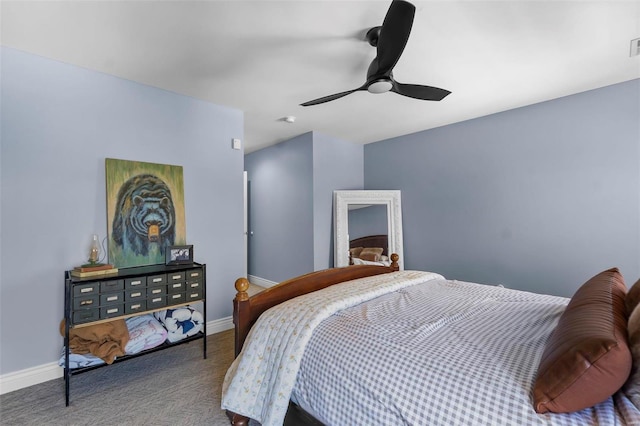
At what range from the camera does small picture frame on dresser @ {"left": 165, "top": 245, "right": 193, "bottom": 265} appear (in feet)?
8.77

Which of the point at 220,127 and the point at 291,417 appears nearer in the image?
the point at 291,417

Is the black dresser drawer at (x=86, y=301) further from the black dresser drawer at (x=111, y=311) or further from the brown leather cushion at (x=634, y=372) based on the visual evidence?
the brown leather cushion at (x=634, y=372)

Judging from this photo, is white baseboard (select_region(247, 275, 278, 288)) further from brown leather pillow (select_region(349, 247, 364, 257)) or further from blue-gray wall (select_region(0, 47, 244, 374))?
blue-gray wall (select_region(0, 47, 244, 374))

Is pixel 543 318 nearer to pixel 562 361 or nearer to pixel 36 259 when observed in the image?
pixel 562 361

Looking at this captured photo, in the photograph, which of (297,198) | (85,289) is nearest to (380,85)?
(85,289)

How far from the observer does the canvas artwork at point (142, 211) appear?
2.51 m

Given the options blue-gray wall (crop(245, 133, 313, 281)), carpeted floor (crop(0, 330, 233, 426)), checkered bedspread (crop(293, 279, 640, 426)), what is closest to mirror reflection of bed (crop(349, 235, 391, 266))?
blue-gray wall (crop(245, 133, 313, 281))

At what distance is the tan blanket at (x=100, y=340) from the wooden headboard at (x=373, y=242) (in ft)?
9.82

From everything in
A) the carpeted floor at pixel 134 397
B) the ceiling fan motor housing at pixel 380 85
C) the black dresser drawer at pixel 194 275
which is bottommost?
the carpeted floor at pixel 134 397

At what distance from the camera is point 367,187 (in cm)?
490

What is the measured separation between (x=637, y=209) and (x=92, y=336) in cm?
469

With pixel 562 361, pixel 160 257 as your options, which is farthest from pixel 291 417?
pixel 160 257

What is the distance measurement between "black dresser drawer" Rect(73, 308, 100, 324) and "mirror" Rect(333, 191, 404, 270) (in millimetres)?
2912

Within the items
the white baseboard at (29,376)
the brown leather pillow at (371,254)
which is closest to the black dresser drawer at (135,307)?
the white baseboard at (29,376)
